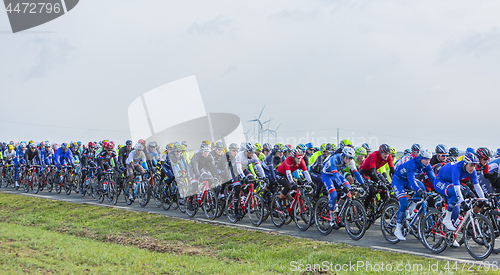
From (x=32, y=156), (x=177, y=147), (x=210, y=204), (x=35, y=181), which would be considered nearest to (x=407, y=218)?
(x=210, y=204)

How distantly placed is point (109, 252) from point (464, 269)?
6.44 metres

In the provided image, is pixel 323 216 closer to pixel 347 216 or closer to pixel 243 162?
pixel 347 216

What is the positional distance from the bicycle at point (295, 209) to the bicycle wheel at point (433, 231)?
2.93 m

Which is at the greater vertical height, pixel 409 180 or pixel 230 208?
pixel 409 180

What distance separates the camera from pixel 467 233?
28.1ft

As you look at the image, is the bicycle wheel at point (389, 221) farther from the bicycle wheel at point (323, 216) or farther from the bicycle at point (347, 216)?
the bicycle wheel at point (323, 216)

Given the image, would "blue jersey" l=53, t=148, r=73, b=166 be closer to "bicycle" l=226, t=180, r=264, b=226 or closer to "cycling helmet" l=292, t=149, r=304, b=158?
"bicycle" l=226, t=180, r=264, b=226

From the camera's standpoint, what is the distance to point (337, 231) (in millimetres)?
11656

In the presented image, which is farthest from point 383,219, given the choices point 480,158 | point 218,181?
point 218,181

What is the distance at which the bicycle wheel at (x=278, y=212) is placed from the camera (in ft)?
39.5

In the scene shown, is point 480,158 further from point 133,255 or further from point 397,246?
point 133,255

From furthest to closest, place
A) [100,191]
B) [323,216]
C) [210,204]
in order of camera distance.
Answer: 1. [100,191]
2. [210,204]
3. [323,216]

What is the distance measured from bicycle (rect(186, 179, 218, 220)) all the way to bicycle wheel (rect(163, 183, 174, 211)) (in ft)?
5.78

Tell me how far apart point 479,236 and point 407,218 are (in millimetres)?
1619
